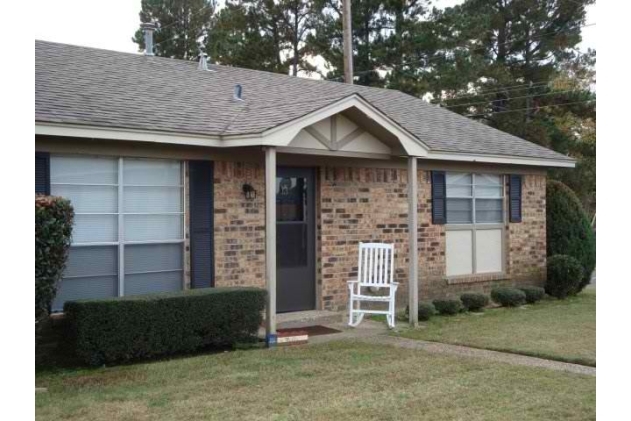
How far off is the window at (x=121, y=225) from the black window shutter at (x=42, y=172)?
104mm

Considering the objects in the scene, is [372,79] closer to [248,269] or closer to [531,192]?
[531,192]

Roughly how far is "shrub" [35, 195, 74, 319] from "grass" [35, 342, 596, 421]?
916mm

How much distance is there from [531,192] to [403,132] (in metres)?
5.29

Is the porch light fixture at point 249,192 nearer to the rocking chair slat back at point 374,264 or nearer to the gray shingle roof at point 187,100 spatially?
the gray shingle roof at point 187,100

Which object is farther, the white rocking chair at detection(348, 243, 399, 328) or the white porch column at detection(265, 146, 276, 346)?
the white rocking chair at detection(348, 243, 399, 328)

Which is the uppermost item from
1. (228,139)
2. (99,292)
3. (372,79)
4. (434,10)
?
(434,10)

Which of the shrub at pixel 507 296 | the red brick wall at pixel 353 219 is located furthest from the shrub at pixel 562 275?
the red brick wall at pixel 353 219

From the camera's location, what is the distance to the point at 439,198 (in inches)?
486

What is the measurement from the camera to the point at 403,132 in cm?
984

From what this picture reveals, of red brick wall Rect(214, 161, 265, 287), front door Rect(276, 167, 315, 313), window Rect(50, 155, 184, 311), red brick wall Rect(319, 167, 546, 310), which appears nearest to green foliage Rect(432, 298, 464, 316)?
red brick wall Rect(319, 167, 546, 310)

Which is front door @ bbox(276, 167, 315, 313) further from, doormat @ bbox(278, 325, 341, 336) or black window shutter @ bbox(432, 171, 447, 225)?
black window shutter @ bbox(432, 171, 447, 225)

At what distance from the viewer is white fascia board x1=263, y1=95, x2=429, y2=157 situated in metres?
8.47
